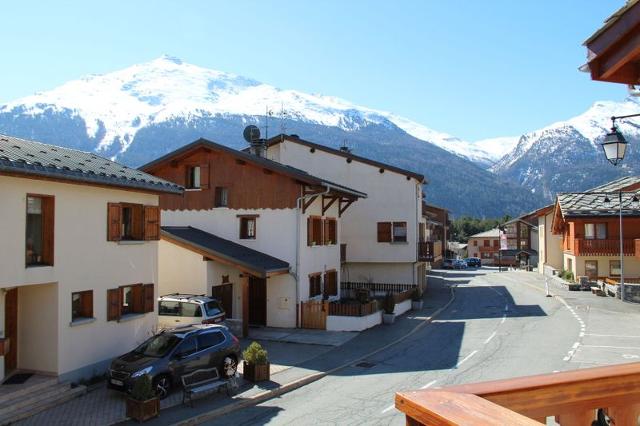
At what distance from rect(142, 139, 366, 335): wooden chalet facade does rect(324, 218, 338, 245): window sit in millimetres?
107

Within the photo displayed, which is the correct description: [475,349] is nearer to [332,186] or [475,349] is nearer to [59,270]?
[332,186]

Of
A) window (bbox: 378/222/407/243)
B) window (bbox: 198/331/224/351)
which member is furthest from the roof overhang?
window (bbox: 378/222/407/243)

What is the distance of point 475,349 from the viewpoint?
2145 centimetres

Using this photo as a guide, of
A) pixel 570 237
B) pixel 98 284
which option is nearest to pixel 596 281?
pixel 570 237

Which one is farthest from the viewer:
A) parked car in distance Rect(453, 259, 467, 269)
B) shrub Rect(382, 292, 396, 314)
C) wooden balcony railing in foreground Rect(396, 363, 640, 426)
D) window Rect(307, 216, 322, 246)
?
parked car in distance Rect(453, 259, 467, 269)

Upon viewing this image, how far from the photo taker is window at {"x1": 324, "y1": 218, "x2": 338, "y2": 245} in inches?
1171

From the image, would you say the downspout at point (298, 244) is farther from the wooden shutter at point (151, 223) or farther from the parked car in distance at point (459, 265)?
the parked car in distance at point (459, 265)

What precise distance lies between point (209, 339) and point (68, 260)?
183 inches

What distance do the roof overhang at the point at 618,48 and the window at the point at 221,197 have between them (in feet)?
82.5

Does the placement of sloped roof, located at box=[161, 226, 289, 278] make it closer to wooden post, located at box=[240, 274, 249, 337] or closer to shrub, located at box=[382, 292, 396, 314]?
wooden post, located at box=[240, 274, 249, 337]

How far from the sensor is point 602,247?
140 ft

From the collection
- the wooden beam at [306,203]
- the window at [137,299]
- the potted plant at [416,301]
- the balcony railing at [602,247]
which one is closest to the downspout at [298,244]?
the wooden beam at [306,203]

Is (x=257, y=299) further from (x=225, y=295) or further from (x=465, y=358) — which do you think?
(x=465, y=358)

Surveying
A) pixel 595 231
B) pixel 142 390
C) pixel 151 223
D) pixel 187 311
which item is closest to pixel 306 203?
pixel 187 311
